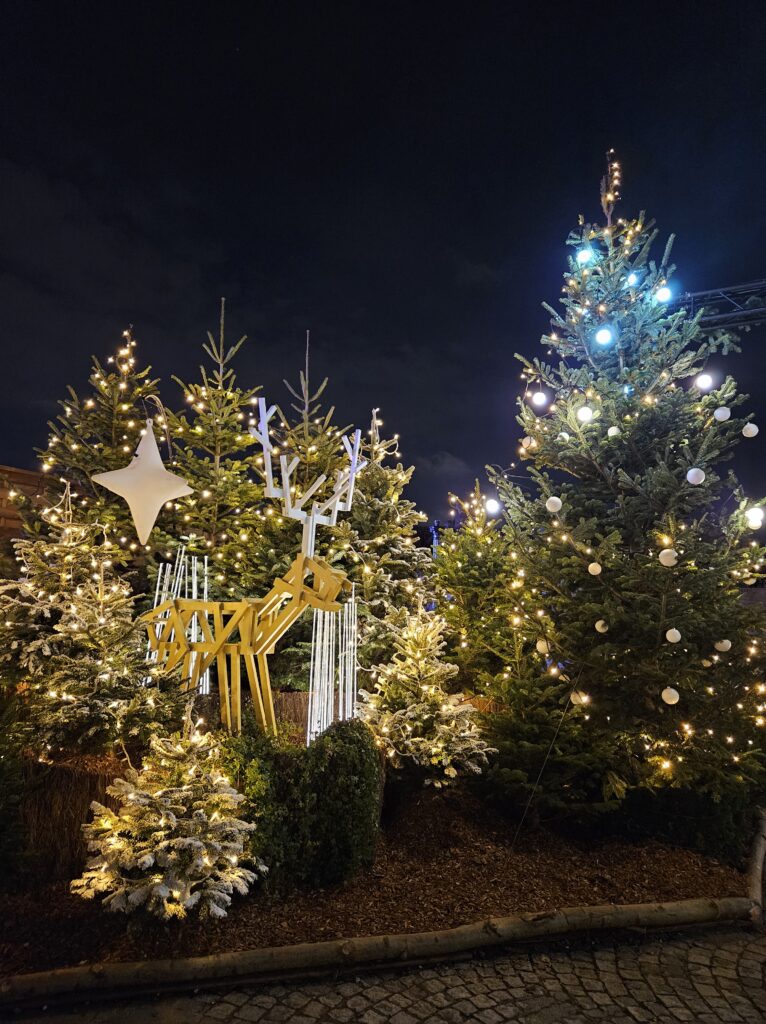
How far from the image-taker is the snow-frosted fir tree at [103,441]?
10.0 meters

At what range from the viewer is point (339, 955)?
159 inches

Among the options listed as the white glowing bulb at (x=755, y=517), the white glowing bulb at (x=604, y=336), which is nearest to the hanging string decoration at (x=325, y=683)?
→ the white glowing bulb at (x=755, y=517)

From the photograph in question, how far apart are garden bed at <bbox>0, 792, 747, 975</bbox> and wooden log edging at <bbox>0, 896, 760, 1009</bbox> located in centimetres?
11

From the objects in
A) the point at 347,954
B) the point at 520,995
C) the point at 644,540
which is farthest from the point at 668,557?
the point at 347,954

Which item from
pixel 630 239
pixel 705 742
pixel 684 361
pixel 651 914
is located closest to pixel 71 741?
pixel 651 914

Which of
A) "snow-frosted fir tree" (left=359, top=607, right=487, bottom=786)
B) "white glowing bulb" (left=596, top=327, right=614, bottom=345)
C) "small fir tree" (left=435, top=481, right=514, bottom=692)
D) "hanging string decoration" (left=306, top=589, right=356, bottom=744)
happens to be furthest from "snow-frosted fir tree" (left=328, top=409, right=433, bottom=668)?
"white glowing bulb" (left=596, top=327, right=614, bottom=345)

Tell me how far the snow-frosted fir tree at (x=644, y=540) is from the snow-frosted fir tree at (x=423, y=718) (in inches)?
47.3

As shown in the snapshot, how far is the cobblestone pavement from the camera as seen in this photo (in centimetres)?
356

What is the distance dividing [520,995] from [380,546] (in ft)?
22.1

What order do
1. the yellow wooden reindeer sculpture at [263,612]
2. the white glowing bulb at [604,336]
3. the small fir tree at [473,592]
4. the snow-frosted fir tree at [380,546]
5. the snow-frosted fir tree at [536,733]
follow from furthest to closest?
1. the snow-frosted fir tree at [380,546]
2. the small fir tree at [473,592]
3. the white glowing bulb at [604,336]
4. the snow-frosted fir tree at [536,733]
5. the yellow wooden reindeer sculpture at [263,612]

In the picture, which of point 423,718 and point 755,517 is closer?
point 755,517

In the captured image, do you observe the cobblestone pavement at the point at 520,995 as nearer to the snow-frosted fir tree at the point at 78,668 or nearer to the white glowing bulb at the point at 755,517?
the snow-frosted fir tree at the point at 78,668

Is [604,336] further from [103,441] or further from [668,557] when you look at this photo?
[103,441]

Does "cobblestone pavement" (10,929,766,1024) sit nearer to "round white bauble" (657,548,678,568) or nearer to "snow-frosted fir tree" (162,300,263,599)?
"round white bauble" (657,548,678,568)
